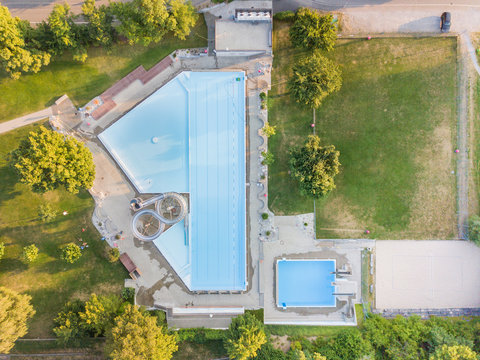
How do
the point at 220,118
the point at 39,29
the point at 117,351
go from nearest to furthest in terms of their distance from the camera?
the point at 117,351
the point at 39,29
the point at 220,118

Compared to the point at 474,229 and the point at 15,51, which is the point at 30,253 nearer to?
the point at 15,51

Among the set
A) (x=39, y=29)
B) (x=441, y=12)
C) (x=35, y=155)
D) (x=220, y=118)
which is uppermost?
(x=441, y=12)

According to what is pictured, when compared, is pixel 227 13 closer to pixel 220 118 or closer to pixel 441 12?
pixel 220 118

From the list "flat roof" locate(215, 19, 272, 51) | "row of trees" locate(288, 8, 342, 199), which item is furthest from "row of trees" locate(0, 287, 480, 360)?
"flat roof" locate(215, 19, 272, 51)

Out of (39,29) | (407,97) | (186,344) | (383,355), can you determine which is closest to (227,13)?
(39,29)

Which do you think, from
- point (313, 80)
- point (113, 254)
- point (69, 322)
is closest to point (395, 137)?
point (313, 80)

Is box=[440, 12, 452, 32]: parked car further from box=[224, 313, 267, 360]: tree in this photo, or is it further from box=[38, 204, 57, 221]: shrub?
box=[38, 204, 57, 221]: shrub
